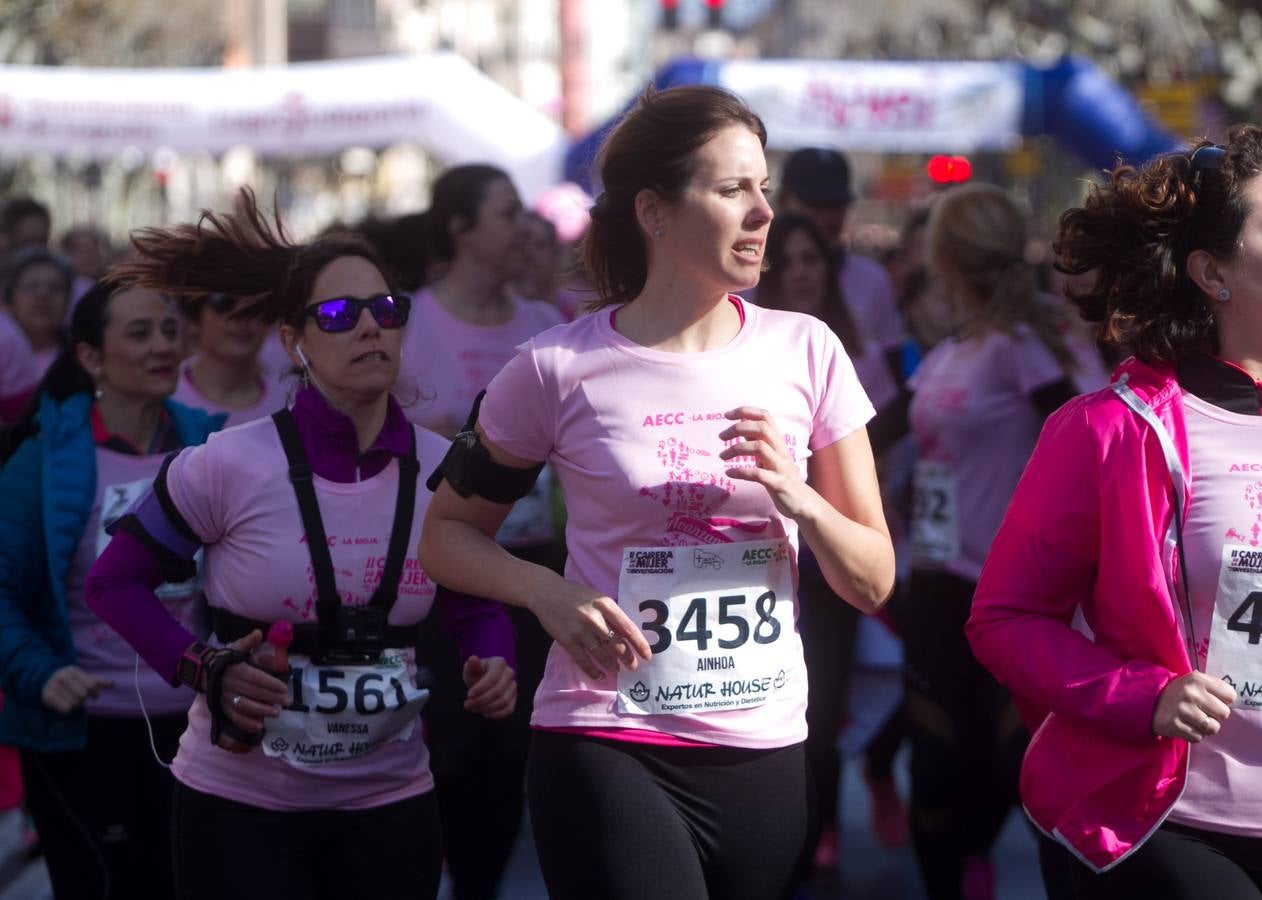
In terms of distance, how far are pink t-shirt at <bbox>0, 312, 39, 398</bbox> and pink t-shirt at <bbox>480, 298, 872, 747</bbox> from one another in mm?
5918

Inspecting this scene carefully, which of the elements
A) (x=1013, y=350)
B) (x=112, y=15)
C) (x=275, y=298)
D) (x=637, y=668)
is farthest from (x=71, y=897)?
(x=112, y=15)

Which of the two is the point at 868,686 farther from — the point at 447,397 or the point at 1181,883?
the point at 1181,883

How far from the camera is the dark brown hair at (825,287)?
6262 millimetres

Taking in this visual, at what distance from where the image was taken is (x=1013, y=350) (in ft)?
18.5

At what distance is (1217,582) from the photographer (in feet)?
9.96

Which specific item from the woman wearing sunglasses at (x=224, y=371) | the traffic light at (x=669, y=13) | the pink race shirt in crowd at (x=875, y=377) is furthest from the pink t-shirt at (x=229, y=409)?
the traffic light at (x=669, y=13)

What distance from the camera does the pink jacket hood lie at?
9.82 ft

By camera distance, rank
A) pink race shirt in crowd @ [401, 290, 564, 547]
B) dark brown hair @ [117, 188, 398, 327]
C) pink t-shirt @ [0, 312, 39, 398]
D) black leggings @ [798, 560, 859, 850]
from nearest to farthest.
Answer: dark brown hair @ [117, 188, 398, 327] < black leggings @ [798, 560, 859, 850] < pink race shirt in crowd @ [401, 290, 564, 547] < pink t-shirt @ [0, 312, 39, 398]

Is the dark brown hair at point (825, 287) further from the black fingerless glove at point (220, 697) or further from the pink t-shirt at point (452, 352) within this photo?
the black fingerless glove at point (220, 697)

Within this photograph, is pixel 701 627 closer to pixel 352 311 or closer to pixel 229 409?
pixel 352 311

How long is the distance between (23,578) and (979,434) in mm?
2694

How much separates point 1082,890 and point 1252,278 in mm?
1015

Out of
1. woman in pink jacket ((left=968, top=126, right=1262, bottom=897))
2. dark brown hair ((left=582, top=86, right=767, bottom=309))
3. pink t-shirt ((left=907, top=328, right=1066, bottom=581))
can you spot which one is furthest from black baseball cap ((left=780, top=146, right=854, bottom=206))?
woman in pink jacket ((left=968, top=126, right=1262, bottom=897))

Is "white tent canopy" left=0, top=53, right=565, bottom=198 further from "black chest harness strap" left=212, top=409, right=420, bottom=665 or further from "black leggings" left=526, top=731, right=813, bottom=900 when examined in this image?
"black leggings" left=526, top=731, right=813, bottom=900
